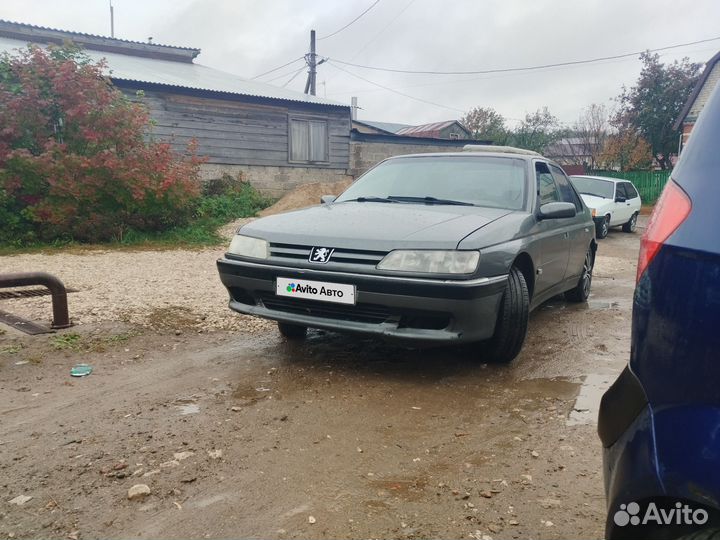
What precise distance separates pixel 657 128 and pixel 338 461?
3160 centimetres

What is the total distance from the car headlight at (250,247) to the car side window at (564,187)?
3.05 m

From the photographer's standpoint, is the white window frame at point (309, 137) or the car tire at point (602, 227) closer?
the car tire at point (602, 227)

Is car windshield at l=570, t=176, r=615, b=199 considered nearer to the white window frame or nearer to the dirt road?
the white window frame

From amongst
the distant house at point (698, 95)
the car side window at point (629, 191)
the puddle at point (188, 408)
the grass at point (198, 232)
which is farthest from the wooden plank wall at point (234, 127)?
the distant house at point (698, 95)

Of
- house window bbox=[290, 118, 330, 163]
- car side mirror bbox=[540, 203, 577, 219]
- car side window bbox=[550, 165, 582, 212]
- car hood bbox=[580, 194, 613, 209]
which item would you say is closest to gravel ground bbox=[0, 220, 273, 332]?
car side mirror bbox=[540, 203, 577, 219]

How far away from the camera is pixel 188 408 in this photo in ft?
10.7

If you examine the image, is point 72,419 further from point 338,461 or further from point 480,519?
point 480,519

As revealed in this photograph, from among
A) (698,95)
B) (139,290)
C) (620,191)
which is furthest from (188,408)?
(698,95)

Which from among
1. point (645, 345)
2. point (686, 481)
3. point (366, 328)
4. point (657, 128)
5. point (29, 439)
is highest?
point (657, 128)

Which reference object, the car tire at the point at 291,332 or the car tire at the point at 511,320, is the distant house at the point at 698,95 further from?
the car tire at the point at 291,332

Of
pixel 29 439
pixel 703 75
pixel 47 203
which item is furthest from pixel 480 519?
pixel 703 75

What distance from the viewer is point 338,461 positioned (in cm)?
264

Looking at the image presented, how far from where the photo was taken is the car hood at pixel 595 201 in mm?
14367

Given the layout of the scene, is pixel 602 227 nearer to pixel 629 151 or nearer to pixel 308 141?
pixel 308 141
